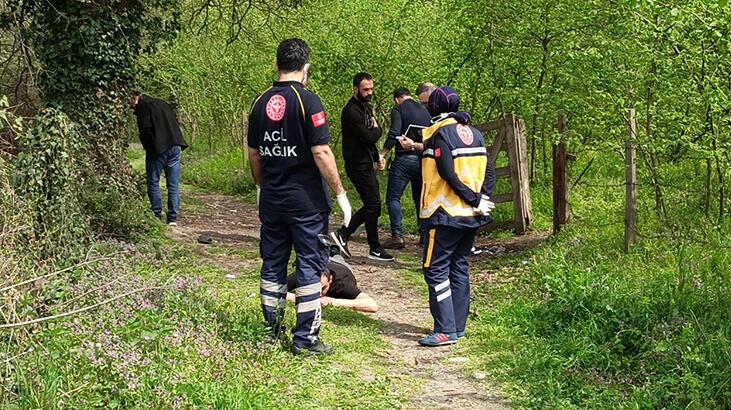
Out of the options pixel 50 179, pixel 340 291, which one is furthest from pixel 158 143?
pixel 340 291

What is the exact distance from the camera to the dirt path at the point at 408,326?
5.09 meters

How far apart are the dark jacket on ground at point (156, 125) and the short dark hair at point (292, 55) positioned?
583 centimetres

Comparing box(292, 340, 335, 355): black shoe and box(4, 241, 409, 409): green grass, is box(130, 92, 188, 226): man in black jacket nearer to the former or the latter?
box(4, 241, 409, 409): green grass

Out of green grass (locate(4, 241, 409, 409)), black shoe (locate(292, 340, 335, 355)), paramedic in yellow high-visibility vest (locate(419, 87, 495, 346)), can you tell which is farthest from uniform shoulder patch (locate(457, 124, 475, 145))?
black shoe (locate(292, 340, 335, 355))

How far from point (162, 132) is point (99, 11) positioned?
1.80 m

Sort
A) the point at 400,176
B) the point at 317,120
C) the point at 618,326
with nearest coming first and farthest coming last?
the point at 317,120 < the point at 618,326 < the point at 400,176

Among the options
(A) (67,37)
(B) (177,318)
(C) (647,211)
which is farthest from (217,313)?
(A) (67,37)

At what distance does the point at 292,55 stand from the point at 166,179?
628 cm

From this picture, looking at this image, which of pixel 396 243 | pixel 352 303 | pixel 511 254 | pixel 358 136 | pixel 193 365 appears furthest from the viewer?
pixel 396 243

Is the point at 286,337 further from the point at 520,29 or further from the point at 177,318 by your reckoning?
the point at 520,29

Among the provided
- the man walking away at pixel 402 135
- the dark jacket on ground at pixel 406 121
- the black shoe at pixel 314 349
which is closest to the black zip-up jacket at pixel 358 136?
the man walking away at pixel 402 135

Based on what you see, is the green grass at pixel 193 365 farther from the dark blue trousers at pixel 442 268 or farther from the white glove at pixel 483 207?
the white glove at pixel 483 207

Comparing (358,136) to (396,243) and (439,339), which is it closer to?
(396,243)

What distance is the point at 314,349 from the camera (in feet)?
18.2
